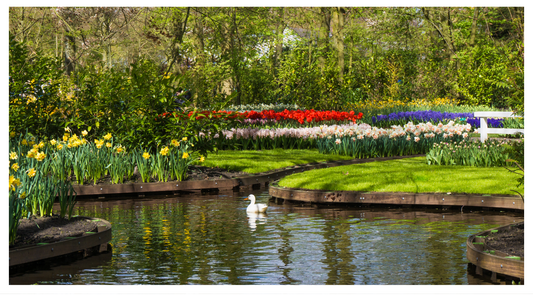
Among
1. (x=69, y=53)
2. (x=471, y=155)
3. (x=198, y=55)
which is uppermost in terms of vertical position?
(x=69, y=53)

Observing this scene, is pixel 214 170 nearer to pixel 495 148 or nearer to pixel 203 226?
pixel 203 226

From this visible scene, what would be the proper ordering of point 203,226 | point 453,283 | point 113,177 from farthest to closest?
point 113,177
point 203,226
point 453,283

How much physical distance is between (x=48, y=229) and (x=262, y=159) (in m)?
9.33

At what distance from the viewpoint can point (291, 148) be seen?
1950 cm

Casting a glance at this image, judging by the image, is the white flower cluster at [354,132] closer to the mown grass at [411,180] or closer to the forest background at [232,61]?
the forest background at [232,61]

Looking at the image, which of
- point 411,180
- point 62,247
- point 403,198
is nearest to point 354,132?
point 411,180

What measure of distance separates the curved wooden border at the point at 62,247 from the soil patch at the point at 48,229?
149 mm

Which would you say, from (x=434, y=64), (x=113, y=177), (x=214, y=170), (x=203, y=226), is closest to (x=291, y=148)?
(x=214, y=170)

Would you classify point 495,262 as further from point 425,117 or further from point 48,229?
point 425,117

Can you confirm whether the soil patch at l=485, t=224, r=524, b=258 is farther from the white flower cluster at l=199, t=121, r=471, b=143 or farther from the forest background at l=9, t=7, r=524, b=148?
the white flower cluster at l=199, t=121, r=471, b=143

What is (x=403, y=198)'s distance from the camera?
36.2 ft

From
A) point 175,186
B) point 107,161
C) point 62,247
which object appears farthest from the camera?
point 107,161

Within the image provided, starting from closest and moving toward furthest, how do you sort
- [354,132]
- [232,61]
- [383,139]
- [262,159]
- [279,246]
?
[279,246] → [262,159] → [383,139] → [354,132] → [232,61]

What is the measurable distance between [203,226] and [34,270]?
9.54ft
